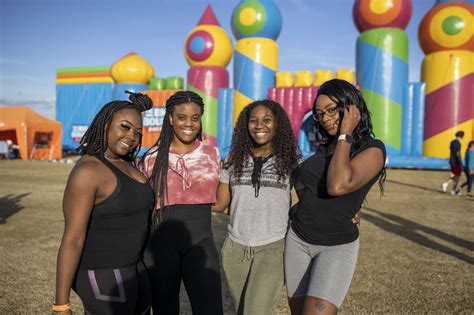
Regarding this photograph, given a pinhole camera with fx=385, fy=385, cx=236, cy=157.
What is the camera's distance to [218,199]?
2672 millimetres

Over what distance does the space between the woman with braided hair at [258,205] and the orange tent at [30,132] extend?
21.7 m

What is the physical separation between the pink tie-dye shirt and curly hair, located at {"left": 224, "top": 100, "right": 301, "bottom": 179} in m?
A: 0.13

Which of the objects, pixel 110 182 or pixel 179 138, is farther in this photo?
pixel 179 138

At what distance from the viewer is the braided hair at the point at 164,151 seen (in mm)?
2514

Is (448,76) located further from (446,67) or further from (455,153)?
(455,153)

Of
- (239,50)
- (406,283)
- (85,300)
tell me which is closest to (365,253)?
(406,283)

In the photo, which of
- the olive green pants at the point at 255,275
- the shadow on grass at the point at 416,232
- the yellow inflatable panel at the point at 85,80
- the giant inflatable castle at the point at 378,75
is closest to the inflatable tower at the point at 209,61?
the giant inflatable castle at the point at 378,75

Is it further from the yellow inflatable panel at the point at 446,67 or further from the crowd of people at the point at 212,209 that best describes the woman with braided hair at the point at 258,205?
the yellow inflatable panel at the point at 446,67

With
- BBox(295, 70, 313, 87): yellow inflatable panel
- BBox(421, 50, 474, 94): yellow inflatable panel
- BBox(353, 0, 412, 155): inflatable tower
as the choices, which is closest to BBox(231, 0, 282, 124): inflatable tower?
BBox(295, 70, 313, 87): yellow inflatable panel

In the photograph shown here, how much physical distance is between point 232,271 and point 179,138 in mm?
964

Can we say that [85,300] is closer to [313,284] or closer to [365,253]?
[313,284]

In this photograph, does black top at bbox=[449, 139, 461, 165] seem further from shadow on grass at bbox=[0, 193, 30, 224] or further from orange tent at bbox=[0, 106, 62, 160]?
orange tent at bbox=[0, 106, 62, 160]

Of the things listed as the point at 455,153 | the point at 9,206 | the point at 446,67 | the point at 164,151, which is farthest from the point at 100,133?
the point at 446,67

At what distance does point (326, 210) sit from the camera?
220 centimetres
